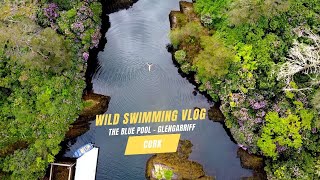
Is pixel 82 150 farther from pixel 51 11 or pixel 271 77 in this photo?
pixel 271 77

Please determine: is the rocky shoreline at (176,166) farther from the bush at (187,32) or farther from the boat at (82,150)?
the bush at (187,32)

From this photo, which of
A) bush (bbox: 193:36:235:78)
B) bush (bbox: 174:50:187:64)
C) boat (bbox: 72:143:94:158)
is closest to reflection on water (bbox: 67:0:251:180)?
boat (bbox: 72:143:94:158)

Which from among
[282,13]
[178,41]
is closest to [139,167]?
[178,41]

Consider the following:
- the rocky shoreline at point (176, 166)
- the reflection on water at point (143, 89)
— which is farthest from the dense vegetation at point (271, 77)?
the rocky shoreline at point (176, 166)

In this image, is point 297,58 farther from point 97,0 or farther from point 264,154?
point 97,0

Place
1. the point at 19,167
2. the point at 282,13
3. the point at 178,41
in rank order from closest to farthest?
the point at 19,167 → the point at 282,13 → the point at 178,41

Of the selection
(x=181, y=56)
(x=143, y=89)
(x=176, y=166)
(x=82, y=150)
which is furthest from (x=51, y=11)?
(x=176, y=166)
